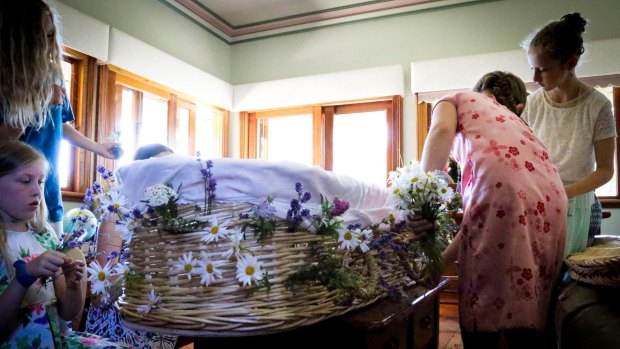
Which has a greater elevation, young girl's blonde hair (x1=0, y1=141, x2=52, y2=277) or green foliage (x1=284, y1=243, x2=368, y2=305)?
young girl's blonde hair (x1=0, y1=141, x2=52, y2=277)

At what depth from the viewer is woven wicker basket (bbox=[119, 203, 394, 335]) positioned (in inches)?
31.8

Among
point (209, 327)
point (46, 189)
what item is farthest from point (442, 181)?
point (46, 189)

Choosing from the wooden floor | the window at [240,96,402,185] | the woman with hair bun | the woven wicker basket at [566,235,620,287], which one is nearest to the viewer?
the woven wicker basket at [566,235,620,287]

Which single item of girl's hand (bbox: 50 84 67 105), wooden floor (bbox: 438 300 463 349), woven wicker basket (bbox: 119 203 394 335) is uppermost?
girl's hand (bbox: 50 84 67 105)

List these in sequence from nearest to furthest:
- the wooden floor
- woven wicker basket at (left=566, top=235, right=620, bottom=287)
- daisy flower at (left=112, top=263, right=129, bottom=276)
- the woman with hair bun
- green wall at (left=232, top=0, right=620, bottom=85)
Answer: woven wicker basket at (left=566, top=235, right=620, bottom=287), daisy flower at (left=112, top=263, right=129, bottom=276), the woman with hair bun, the wooden floor, green wall at (left=232, top=0, right=620, bottom=85)

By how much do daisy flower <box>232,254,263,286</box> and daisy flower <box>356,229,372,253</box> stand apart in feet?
0.79

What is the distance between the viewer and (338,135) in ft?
15.7

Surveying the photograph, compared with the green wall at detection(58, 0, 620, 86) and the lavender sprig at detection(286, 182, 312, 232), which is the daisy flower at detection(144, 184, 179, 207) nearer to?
the lavender sprig at detection(286, 182, 312, 232)

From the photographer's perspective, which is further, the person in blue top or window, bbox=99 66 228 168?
window, bbox=99 66 228 168

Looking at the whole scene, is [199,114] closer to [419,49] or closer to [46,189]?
[419,49]

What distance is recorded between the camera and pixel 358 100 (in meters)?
4.61

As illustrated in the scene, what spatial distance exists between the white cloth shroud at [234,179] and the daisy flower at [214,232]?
0.20 feet

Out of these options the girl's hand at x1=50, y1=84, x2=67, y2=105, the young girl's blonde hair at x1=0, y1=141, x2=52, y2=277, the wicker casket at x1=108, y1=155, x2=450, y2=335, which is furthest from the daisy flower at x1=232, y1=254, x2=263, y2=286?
the girl's hand at x1=50, y1=84, x2=67, y2=105

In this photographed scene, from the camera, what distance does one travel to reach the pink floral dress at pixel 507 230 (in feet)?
3.75
